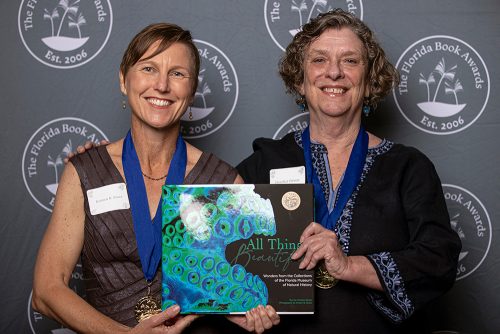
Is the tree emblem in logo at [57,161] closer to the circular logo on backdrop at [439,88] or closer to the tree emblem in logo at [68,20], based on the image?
the tree emblem in logo at [68,20]

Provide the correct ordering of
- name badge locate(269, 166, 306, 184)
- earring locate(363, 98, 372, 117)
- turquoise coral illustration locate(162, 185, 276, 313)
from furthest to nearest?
earring locate(363, 98, 372, 117) → name badge locate(269, 166, 306, 184) → turquoise coral illustration locate(162, 185, 276, 313)

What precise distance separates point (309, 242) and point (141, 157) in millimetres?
660

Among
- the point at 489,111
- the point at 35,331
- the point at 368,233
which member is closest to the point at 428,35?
the point at 489,111

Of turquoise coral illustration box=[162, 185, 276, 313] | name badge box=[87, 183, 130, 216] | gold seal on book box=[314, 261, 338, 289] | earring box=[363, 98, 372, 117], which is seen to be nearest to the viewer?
turquoise coral illustration box=[162, 185, 276, 313]

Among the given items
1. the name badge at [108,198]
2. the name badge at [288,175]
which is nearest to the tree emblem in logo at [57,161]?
the name badge at [108,198]

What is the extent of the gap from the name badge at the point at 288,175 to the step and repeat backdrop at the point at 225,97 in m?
0.73

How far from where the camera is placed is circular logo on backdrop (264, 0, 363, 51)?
2.91 m

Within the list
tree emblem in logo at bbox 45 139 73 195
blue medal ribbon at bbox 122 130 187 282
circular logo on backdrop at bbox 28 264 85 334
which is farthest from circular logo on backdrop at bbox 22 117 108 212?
blue medal ribbon at bbox 122 130 187 282

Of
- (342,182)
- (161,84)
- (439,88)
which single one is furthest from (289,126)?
(161,84)

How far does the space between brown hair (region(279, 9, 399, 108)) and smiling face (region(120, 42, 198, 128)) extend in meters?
0.52

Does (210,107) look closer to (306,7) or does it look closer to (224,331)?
(306,7)

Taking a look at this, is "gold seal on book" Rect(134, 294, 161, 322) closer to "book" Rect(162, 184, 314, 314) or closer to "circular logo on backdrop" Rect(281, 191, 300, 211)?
"book" Rect(162, 184, 314, 314)

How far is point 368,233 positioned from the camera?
6.69 ft

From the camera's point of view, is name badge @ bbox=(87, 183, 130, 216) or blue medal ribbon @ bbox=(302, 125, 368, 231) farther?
blue medal ribbon @ bbox=(302, 125, 368, 231)
